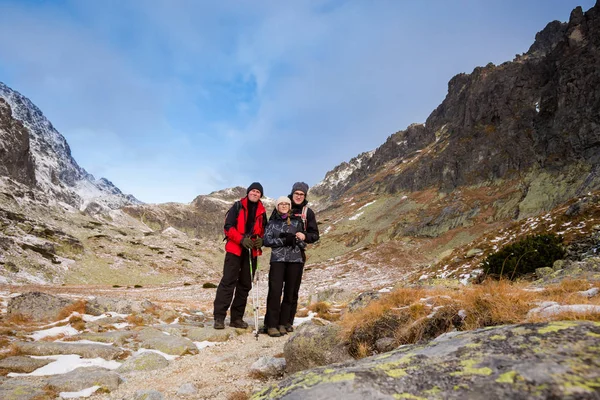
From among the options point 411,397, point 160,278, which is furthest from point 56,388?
point 160,278

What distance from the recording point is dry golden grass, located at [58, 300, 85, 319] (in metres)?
10.3

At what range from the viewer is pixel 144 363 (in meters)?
6.52

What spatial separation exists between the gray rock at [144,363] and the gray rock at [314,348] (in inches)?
122

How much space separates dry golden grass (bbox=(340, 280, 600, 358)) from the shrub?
30.2 ft

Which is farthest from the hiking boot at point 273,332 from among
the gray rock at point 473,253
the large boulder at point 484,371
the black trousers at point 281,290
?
the gray rock at point 473,253

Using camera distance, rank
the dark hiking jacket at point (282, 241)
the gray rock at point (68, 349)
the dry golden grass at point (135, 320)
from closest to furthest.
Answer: the gray rock at point (68, 349)
the dark hiking jacket at point (282, 241)
the dry golden grass at point (135, 320)

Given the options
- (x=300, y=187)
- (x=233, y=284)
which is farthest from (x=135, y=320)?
(x=300, y=187)

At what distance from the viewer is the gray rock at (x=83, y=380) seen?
505 centimetres

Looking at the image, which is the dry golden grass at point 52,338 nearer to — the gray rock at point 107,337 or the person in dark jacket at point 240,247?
the gray rock at point 107,337

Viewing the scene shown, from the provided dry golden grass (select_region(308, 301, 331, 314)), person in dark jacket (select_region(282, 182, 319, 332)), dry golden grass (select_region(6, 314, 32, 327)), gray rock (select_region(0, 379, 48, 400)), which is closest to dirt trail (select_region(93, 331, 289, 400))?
gray rock (select_region(0, 379, 48, 400))

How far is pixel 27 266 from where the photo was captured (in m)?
44.8

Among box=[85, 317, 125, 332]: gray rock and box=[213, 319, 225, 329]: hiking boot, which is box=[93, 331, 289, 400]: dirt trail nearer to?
box=[213, 319, 225, 329]: hiking boot

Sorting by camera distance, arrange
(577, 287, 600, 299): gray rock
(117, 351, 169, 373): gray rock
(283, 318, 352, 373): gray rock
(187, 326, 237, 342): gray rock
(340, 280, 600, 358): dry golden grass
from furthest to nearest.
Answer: (187, 326, 237, 342): gray rock, (117, 351, 169, 373): gray rock, (283, 318, 352, 373): gray rock, (577, 287, 600, 299): gray rock, (340, 280, 600, 358): dry golden grass

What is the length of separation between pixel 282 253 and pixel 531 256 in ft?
37.3
